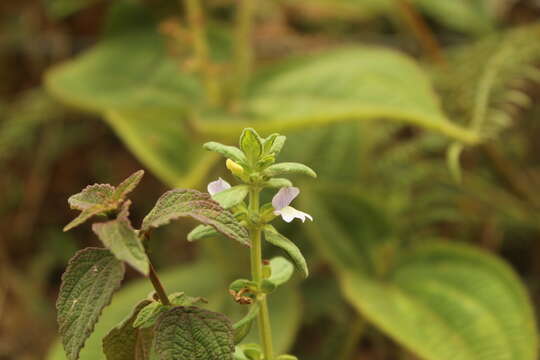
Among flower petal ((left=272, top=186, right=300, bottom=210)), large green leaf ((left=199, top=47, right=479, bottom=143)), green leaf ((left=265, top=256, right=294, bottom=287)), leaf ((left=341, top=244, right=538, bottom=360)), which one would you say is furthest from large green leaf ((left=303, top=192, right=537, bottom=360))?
flower petal ((left=272, top=186, right=300, bottom=210))

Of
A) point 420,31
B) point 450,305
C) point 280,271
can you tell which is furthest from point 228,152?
point 420,31

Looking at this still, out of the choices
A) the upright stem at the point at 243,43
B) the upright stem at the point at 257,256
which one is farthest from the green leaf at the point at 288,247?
the upright stem at the point at 243,43

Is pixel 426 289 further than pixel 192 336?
Yes

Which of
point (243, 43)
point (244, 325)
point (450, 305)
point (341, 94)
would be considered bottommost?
point (450, 305)

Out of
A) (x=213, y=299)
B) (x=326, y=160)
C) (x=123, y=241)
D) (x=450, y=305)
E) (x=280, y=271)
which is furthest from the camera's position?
(x=326, y=160)

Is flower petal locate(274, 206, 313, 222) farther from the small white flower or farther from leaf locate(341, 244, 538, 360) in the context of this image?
leaf locate(341, 244, 538, 360)

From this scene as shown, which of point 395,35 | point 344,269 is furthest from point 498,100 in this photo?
point 395,35

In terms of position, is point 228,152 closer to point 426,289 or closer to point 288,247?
point 288,247
